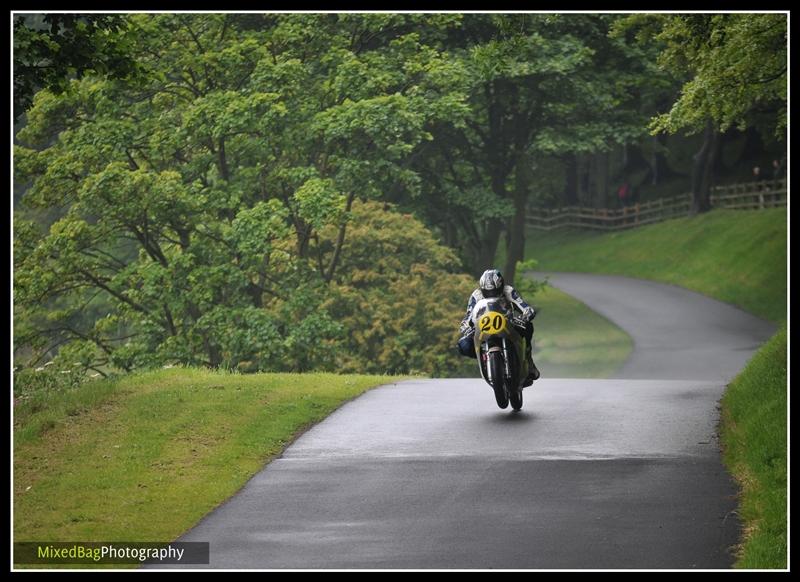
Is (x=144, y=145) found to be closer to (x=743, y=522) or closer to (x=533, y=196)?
(x=743, y=522)

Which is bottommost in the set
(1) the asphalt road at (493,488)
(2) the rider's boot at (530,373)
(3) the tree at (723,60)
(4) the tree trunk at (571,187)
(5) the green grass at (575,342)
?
(5) the green grass at (575,342)

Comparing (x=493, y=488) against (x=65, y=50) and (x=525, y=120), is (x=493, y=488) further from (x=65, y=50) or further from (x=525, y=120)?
(x=525, y=120)

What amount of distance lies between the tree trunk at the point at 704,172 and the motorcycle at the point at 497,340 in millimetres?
40009

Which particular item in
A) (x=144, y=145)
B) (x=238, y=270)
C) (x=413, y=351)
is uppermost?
(x=144, y=145)

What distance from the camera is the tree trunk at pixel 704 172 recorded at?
58409 millimetres

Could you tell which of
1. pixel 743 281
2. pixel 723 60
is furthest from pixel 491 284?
pixel 743 281

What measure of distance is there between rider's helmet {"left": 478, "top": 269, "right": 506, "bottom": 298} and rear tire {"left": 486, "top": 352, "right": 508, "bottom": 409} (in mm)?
709

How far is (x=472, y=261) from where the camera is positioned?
150ft

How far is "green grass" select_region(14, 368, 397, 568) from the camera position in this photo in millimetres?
14336

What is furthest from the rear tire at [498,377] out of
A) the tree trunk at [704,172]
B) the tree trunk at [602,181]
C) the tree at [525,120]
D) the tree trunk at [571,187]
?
the tree trunk at [571,187]

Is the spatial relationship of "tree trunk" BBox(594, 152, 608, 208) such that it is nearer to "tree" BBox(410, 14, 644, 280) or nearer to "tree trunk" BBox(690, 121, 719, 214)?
"tree trunk" BBox(690, 121, 719, 214)

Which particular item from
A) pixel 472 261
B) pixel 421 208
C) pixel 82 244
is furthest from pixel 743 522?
pixel 472 261

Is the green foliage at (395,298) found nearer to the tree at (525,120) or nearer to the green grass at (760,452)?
the tree at (525,120)
